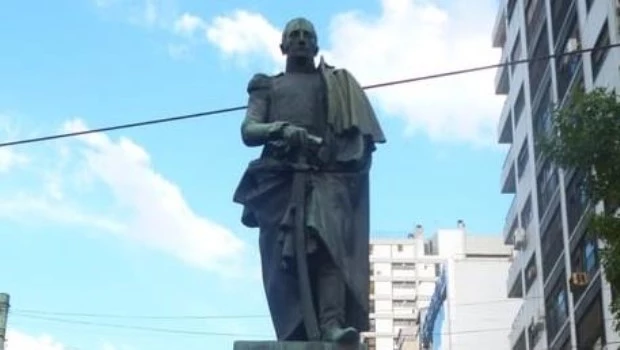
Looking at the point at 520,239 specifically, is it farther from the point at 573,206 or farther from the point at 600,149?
the point at 600,149

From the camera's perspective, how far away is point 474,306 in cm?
9244

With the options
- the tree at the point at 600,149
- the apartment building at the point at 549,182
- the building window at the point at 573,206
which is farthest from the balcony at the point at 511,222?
the tree at the point at 600,149

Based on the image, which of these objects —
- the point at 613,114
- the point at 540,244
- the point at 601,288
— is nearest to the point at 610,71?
the point at 601,288

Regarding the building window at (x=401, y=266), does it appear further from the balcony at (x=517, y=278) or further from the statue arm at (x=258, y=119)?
the statue arm at (x=258, y=119)

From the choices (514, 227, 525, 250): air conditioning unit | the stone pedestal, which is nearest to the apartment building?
(514, 227, 525, 250): air conditioning unit

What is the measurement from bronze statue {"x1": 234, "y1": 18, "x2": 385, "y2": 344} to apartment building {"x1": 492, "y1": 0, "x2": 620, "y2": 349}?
3276 centimetres

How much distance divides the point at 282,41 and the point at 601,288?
→ 39.7m

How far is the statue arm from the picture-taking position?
30.9 ft

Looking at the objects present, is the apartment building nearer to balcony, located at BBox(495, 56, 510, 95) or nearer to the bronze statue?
balcony, located at BBox(495, 56, 510, 95)

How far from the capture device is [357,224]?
952 cm

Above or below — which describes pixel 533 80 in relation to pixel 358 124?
above

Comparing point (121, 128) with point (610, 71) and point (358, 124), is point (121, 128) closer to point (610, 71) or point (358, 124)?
point (358, 124)

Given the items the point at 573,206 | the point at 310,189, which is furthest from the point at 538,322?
the point at 310,189

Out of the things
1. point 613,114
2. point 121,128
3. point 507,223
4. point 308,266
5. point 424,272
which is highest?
point 424,272
